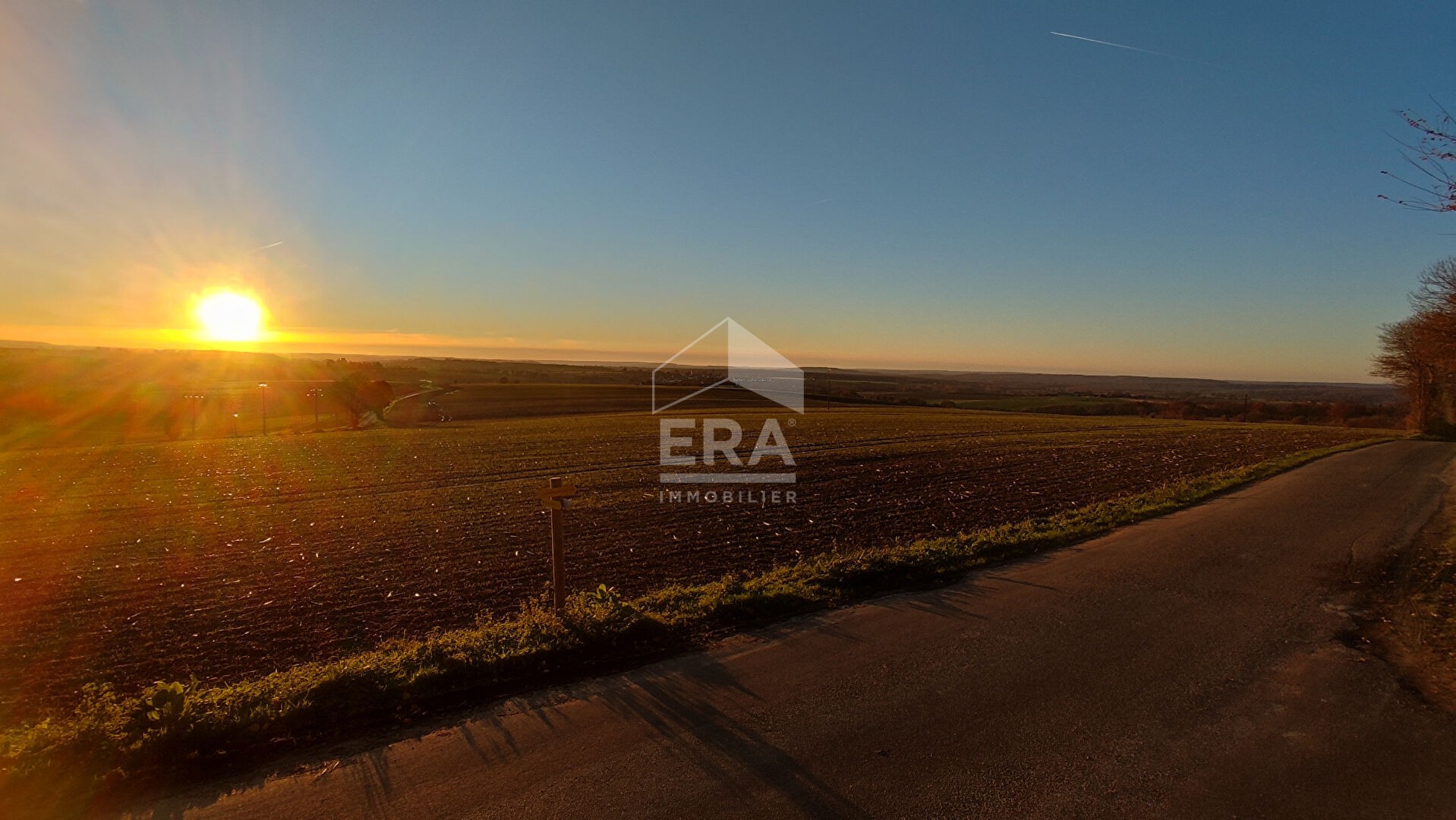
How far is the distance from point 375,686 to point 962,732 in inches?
155

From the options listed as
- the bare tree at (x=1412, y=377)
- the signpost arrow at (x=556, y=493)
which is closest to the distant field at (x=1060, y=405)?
the bare tree at (x=1412, y=377)

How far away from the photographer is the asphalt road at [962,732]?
11.5 ft

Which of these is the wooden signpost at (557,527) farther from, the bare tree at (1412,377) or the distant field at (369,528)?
the bare tree at (1412,377)

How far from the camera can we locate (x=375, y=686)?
4762 millimetres

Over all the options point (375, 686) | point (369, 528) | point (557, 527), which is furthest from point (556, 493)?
point (369, 528)

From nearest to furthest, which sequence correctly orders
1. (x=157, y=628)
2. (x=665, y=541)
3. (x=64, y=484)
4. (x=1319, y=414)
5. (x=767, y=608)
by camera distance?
(x=767, y=608) → (x=157, y=628) → (x=665, y=541) → (x=64, y=484) → (x=1319, y=414)

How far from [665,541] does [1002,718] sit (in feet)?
23.9

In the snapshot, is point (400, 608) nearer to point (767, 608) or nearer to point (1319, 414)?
point (767, 608)

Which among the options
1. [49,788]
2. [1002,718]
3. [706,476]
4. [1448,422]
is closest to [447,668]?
[49,788]

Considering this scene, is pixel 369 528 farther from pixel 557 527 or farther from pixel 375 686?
pixel 375 686

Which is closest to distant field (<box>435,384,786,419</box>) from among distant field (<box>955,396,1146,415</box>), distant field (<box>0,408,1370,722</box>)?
distant field (<box>955,396,1146,415</box>)

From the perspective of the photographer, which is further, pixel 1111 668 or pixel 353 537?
pixel 353 537

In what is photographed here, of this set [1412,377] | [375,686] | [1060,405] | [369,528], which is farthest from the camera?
[1060,405]

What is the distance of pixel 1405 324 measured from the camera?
3991 cm
